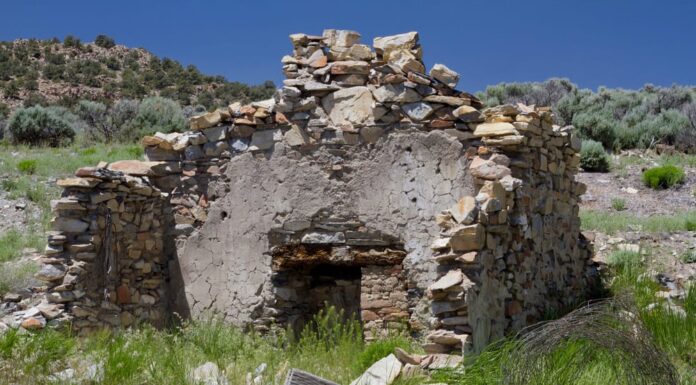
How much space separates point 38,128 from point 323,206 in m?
13.5

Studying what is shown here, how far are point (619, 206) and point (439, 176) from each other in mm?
6753

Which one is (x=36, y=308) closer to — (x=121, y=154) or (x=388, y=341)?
(x=388, y=341)

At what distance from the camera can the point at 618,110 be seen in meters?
21.3

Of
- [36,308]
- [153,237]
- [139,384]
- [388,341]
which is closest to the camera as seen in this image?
[139,384]

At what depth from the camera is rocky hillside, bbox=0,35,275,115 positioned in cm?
3041

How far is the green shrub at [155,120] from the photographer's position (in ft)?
65.4

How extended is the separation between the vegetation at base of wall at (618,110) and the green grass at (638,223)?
574 centimetres

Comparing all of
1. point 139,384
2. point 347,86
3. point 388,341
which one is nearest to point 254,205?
point 347,86

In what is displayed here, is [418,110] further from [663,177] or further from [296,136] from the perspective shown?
[663,177]

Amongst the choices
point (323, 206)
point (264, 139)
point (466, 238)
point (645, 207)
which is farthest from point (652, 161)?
point (466, 238)

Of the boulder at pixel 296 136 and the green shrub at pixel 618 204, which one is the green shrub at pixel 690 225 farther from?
the boulder at pixel 296 136

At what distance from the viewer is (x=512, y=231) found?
295 inches

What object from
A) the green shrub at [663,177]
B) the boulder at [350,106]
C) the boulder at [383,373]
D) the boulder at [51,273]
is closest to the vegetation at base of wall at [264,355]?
the boulder at [383,373]

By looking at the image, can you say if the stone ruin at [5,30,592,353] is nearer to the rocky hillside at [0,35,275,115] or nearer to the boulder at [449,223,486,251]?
the boulder at [449,223,486,251]
